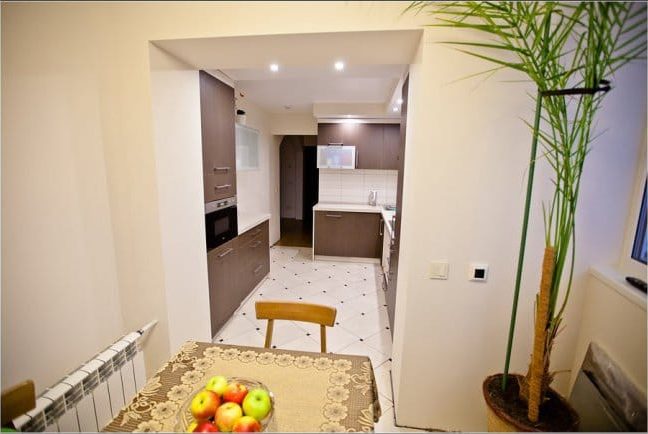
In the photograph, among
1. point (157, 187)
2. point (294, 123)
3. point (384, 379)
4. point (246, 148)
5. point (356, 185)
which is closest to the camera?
point (157, 187)

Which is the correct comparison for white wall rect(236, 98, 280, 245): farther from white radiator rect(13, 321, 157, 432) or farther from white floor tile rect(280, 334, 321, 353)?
white radiator rect(13, 321, 157, 432)

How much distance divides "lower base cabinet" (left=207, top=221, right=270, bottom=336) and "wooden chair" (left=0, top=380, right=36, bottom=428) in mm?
1318

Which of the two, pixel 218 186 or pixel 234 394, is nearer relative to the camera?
pixel 234 394

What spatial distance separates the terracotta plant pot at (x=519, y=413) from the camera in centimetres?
101

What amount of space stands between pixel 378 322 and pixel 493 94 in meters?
2.22

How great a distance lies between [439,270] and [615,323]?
69 centimetres

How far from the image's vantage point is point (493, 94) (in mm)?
1247

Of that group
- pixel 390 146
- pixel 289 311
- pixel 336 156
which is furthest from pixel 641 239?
pixel 336 156

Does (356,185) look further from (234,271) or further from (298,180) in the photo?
(298,180)

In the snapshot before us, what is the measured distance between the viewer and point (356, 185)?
15.3ft

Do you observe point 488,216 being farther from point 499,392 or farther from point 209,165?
point 209,165

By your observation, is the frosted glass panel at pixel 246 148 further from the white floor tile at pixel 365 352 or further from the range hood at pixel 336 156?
the white floor tile at pixel 365 352

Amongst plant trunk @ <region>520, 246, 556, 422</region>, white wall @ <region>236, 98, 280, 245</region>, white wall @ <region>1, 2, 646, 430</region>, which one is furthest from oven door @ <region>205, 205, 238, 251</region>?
plant trunk @ <region>520, 246, 556, 422</region>

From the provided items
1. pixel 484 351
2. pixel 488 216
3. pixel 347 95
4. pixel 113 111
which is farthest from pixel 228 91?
pixel 484 351
